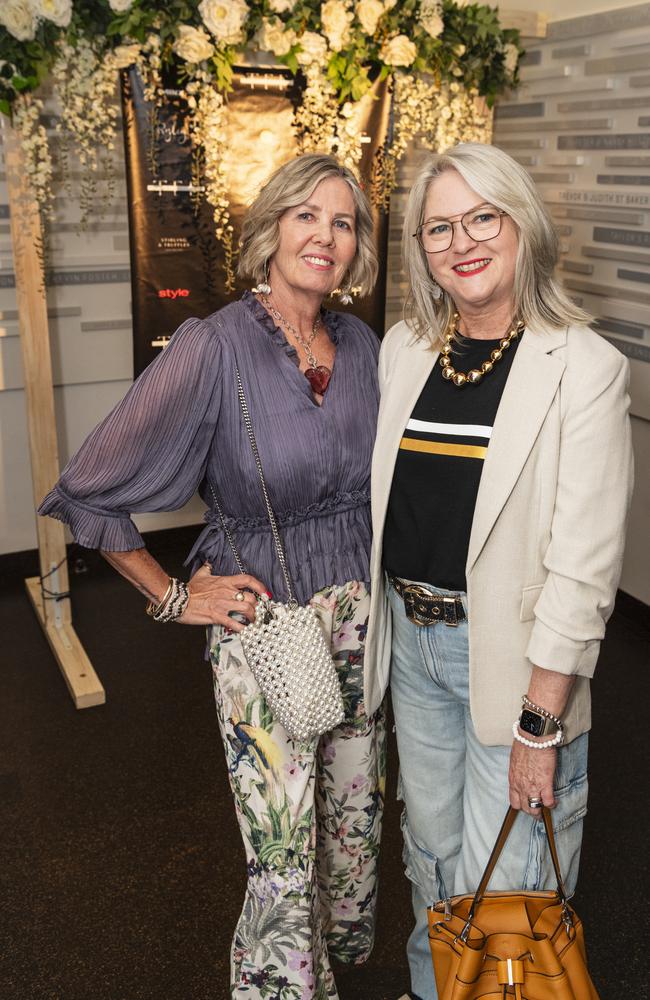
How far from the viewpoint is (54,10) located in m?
3.20

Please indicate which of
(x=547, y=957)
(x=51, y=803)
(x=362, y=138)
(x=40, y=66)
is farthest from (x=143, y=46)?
(x=547, y=957)

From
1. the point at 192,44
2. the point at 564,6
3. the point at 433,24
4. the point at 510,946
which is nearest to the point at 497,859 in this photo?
the point at 510,946

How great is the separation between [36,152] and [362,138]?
57.8 inches

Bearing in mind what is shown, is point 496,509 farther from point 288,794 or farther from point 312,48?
point 312,48

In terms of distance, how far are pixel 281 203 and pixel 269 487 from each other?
1.87 feet

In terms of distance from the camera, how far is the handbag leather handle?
1.62 meters

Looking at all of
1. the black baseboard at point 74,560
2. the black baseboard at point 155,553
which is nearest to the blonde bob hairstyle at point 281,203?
the black baseboard at point 155,553

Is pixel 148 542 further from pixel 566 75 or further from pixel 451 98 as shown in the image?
pixel 566 75

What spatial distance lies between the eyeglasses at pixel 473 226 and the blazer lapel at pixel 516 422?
0.67 ft

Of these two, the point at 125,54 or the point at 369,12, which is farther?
the point at 369,12

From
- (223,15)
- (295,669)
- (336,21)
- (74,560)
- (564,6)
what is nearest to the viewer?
(295,669)

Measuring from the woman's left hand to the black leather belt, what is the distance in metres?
0.25

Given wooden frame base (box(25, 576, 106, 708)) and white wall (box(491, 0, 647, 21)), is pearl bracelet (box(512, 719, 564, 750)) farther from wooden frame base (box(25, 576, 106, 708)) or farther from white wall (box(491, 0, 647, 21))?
white wall (box(491, 0, 647, 21))

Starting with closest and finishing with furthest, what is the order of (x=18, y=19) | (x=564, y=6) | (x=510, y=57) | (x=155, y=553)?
1. (x=18, y=19)
2. (x=510, y=57)
3. (x=564, y=6)
4. (x=155, y=553)
